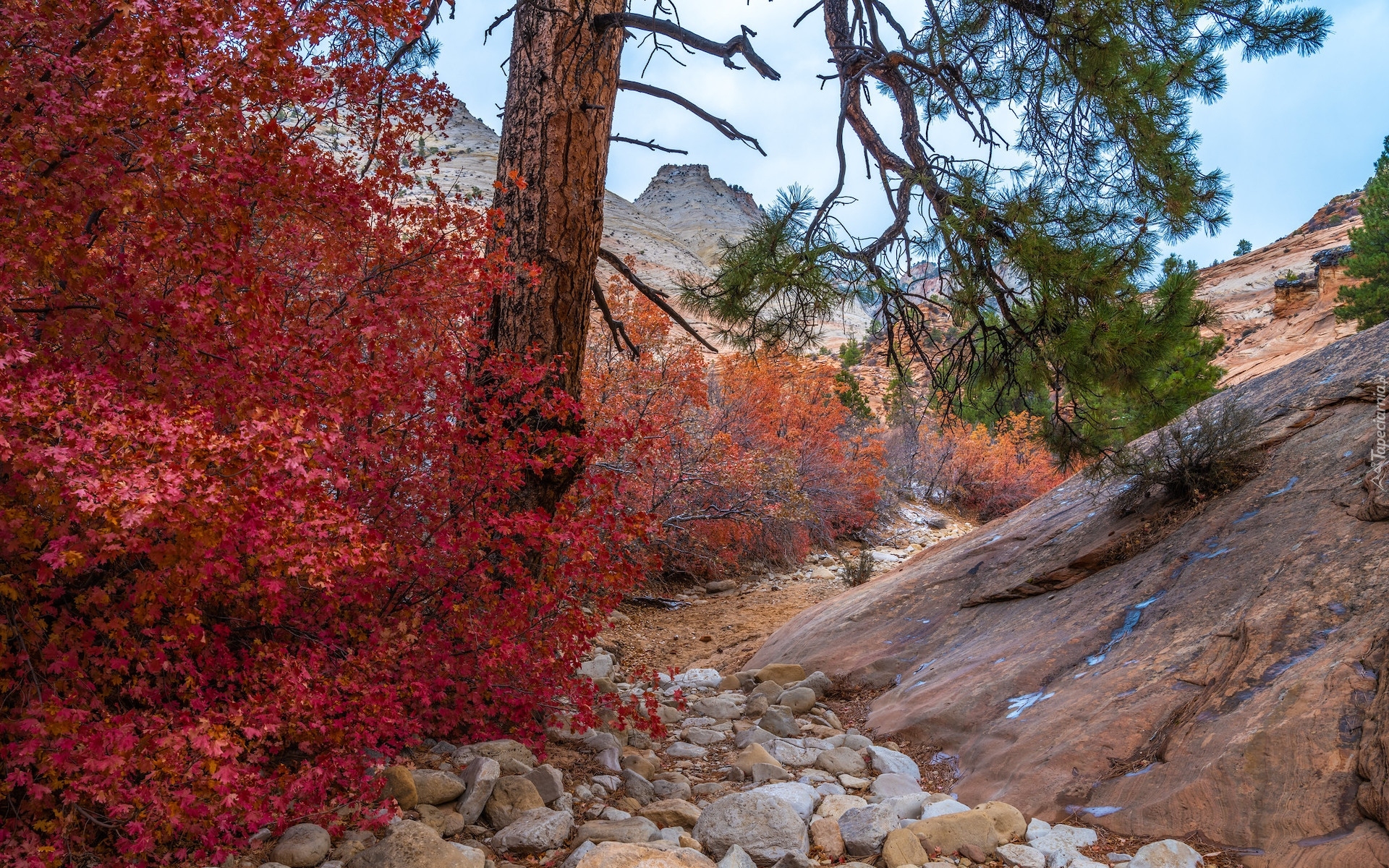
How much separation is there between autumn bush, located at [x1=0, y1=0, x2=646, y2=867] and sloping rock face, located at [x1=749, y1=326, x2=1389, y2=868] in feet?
7.52

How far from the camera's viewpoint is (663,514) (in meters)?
9.71

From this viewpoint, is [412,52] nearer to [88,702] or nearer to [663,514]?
[88,702]

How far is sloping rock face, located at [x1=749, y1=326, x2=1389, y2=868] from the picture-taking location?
8.75ft

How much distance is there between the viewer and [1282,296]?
2412 cm

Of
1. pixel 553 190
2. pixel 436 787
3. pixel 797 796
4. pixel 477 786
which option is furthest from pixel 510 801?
pixel 553 190

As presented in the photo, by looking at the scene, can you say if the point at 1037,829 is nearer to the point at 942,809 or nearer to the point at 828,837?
the point at 942,809

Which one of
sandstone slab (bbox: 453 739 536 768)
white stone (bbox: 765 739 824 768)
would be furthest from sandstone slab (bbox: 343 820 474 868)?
white stone (bbox: 765 739 824 768)

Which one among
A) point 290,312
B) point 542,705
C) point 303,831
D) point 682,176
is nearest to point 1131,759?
point 542,705

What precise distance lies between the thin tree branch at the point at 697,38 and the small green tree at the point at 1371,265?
1757 centimetres

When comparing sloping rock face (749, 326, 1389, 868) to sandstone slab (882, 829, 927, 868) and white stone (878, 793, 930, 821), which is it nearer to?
white stone (878, 793, 930, 821)

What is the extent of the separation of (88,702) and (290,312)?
140cm

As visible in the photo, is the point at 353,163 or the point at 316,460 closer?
the point at 316,460

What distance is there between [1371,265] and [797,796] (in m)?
19.8

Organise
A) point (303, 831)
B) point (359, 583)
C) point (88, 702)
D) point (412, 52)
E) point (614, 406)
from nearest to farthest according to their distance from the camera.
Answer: point (88, 702), point (303, 831), point (359, 583), point (412, 52), point (614, 406)
